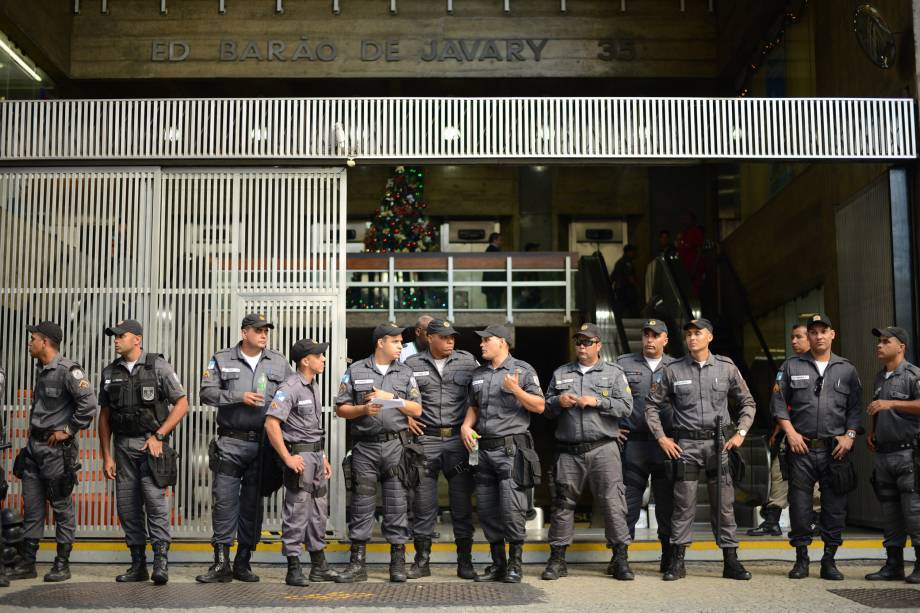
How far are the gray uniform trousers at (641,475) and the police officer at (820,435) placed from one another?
87cm

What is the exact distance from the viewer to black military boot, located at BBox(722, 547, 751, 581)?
23.2 ft

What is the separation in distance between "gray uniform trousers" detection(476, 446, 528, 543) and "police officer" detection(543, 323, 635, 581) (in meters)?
0.29

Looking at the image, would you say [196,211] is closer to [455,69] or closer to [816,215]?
[455,69]

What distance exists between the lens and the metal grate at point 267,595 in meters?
6.06

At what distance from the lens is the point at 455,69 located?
1336 cm

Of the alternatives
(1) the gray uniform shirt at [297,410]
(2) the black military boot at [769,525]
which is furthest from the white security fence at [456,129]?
(2) the black military boot at [769,525]

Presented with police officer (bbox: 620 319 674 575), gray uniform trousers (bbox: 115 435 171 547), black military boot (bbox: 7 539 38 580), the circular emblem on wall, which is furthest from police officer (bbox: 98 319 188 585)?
the circular emblem on wall

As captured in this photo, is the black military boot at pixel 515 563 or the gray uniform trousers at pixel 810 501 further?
the gray uniform trousers at pixel 810 501

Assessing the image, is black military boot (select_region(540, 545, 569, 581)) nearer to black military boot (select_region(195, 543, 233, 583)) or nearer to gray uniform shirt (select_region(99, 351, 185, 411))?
black military boot (select_region(195, 543, 233, 583))

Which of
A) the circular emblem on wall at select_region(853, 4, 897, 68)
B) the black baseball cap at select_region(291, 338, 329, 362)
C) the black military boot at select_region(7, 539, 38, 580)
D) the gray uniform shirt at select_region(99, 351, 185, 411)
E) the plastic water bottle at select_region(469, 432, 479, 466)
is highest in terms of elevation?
the circular emblem on wall at select_region(853, 4, 897, 68)

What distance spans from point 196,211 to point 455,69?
18.4ft

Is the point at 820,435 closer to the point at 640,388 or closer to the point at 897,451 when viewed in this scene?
the point at 897,451

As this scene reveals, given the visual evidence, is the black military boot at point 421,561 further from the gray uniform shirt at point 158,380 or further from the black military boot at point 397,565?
the gray uniform shirt at point 158,380

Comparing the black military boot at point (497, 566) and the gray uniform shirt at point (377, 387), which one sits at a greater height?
the gray uniform shirt at point (377, 387)
